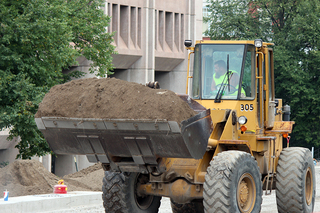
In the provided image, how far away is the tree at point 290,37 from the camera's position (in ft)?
116

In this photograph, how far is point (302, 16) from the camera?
1420 inches

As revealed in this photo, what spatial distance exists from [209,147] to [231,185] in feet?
3.22

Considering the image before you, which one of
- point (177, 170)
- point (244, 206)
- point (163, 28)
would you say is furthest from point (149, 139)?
point (163, 28)

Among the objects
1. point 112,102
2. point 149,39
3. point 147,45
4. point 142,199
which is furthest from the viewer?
point 149,39

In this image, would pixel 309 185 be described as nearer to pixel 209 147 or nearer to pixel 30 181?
pixel 209 147

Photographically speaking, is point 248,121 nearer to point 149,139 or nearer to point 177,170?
point 177,170

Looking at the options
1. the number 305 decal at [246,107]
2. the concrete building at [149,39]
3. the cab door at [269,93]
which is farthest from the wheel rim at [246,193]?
the concrete building at [149,39]

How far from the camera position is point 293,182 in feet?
32.0

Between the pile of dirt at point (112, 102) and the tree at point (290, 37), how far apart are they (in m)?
28.3

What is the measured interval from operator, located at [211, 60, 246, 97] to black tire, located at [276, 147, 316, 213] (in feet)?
5.08

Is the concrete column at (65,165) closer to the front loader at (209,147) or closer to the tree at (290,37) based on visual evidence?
the tree at (290,37)

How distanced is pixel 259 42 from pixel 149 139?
10.5ft

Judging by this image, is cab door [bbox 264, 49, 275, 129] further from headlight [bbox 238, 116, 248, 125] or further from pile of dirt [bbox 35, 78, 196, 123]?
pile of dirt [bbox 35, 78, 196, 123]

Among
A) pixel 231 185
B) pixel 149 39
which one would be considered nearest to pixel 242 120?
pixel 231 185
